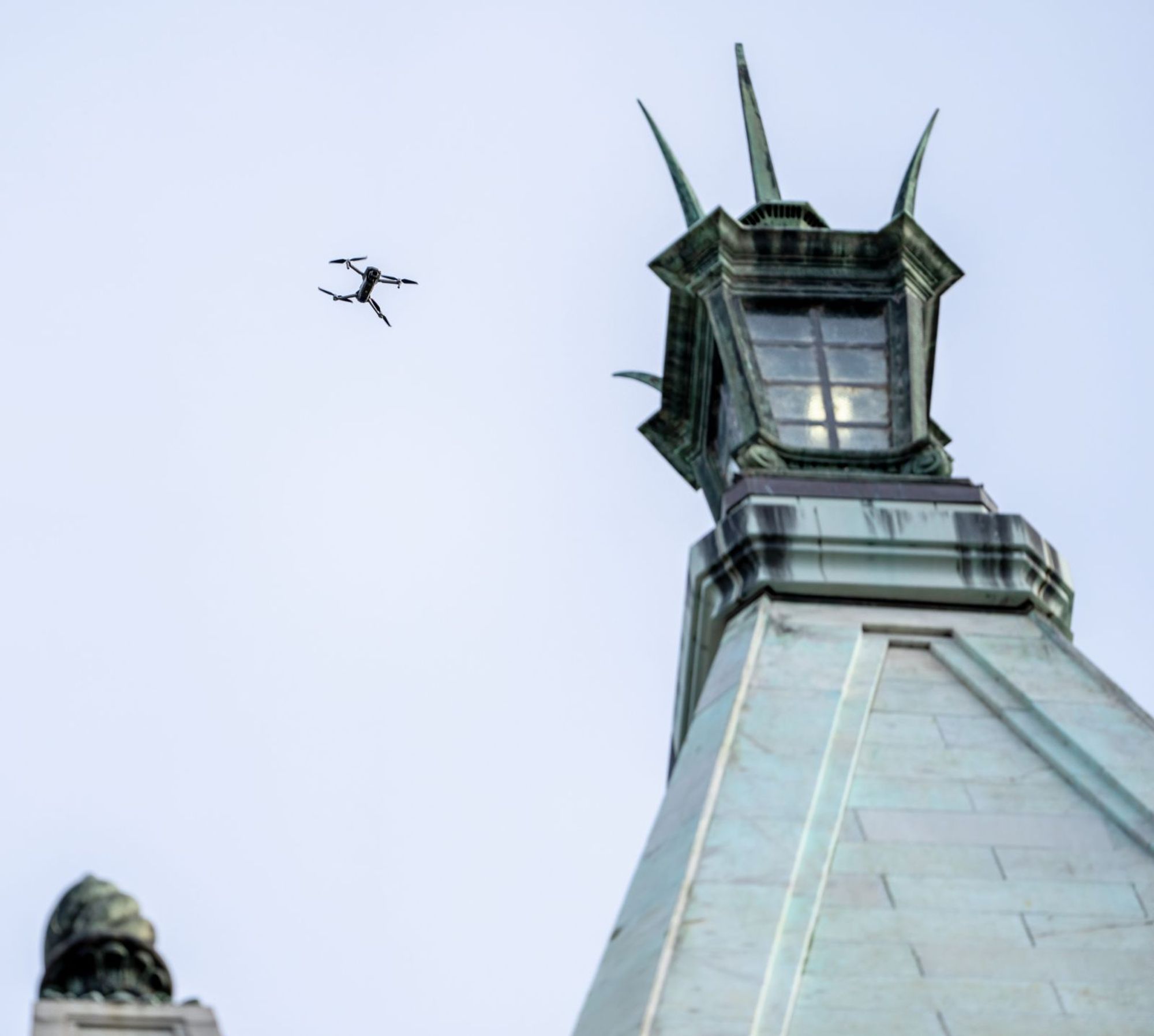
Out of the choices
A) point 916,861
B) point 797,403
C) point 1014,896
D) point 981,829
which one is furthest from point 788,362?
point 1014,896

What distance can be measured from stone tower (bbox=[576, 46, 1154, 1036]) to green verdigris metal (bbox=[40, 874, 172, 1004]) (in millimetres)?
2885

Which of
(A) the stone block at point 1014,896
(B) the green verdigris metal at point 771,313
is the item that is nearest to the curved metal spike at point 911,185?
(B) the green verdigris metal at point 771,313

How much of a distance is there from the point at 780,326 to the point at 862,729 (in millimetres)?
7441

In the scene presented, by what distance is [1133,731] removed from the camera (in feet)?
64.4

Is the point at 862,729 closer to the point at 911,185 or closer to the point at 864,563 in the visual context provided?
the point at 864,563

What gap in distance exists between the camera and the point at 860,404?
82.7ft

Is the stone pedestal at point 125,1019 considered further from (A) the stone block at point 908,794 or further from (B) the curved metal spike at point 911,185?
(B) the curved metal spike at point 911,185

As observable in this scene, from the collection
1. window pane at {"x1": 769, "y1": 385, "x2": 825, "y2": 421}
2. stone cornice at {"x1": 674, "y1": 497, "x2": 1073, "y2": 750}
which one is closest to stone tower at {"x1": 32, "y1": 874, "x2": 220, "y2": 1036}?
stone cornice at {"x1": 674, "y1": 497, "x2": 1073, "y2": 750}

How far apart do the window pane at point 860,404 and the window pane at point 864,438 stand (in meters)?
0.15

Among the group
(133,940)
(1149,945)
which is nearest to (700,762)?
(1149,945)

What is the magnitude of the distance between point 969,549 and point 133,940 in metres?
9.58

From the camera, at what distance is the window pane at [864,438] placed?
24641 mm

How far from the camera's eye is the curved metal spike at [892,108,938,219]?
89.1 feet

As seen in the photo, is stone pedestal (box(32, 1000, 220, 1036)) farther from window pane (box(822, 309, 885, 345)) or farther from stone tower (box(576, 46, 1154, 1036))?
window pane (box(822, 309, 885, 345))
